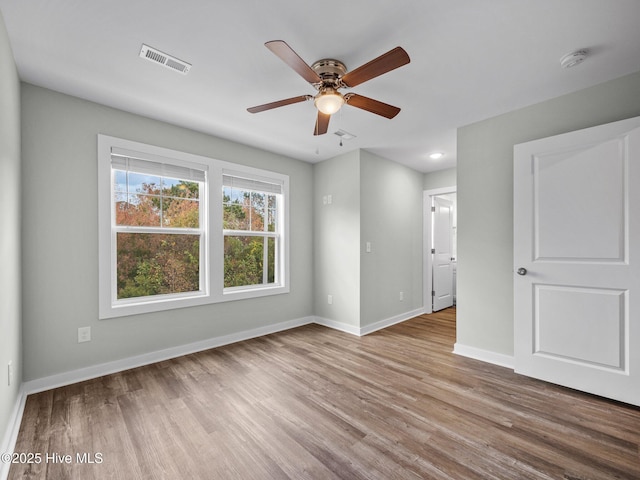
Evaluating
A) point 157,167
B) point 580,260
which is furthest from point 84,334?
point 580,260

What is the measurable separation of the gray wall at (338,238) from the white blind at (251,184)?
2.29 ft

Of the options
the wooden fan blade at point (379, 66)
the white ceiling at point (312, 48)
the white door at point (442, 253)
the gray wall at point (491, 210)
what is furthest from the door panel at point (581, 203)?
the white door at point (442, 253)

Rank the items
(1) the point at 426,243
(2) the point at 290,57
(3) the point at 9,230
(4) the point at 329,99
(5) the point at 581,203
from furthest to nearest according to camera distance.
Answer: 1. (1) the point at 426,243
2. (5) the point at 581,203
3. (4) the point at 329,99
4. (3) the point at 9,230
5. (2) the point at 290,57

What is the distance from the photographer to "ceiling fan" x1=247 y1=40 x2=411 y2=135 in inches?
64.1

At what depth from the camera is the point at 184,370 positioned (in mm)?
2777

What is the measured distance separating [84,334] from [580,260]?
13.7 ft

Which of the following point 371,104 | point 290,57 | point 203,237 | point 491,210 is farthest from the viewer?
point 203,237

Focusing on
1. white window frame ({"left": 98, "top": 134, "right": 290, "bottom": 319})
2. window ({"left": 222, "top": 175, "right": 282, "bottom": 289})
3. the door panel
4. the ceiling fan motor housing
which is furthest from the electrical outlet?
the door panel

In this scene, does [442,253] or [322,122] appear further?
[442,253]

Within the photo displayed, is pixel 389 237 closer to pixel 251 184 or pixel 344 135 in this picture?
pixel 344 135

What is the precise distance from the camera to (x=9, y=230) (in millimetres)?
1888

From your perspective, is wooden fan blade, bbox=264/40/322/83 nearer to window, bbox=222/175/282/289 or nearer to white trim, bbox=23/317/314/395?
window, bbox=222/175/282/289

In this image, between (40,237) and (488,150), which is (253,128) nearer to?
(40,237)

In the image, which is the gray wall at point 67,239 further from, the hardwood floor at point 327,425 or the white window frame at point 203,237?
the hardwood floor at point 327,425
